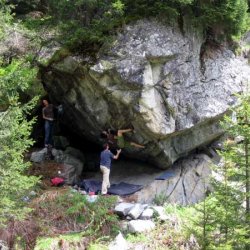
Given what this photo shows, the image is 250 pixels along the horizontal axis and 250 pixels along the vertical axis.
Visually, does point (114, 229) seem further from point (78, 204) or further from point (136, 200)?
point (136, 200)

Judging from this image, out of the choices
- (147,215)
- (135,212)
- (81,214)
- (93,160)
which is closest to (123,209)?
(135,212)

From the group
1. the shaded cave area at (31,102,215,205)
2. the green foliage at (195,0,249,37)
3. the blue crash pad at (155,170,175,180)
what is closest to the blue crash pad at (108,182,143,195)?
the shaded cave area at (31,102,215,205)

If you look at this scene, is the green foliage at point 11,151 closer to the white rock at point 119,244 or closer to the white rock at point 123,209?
the white rock at point 119,244

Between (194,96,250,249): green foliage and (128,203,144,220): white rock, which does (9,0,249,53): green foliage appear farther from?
(128,203,144,220): white rock

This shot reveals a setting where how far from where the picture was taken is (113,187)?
14023mm

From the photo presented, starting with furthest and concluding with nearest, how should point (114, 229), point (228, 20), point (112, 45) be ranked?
1. point (228, 20)
2. point (112, 45)
3. point (114, 229)

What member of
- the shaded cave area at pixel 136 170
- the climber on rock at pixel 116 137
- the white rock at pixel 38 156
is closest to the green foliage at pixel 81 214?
the shaded cave area at pixel 136 170

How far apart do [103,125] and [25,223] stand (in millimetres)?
4886

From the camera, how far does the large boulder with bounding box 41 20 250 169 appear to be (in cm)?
1256

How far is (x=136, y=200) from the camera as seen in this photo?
1334 cm

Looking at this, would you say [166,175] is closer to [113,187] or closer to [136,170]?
[136,170]

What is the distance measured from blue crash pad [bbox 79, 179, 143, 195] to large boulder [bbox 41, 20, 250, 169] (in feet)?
4.49

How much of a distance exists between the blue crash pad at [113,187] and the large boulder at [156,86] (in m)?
1.37

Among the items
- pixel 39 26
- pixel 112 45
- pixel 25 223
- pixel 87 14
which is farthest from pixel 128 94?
pixel 25 223
